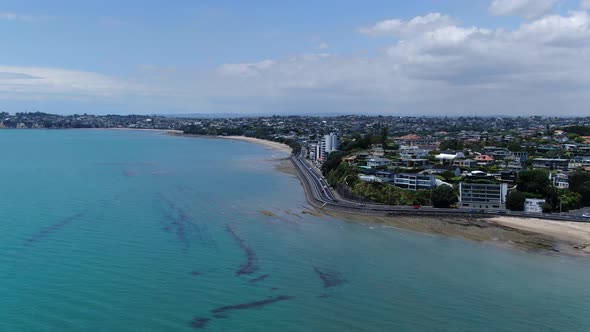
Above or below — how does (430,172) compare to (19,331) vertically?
above

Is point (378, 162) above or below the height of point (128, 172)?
above

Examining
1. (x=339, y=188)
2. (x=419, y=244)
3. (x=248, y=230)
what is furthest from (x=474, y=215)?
(x=248, y=230)

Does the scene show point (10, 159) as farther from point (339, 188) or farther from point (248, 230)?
point (248, 230)

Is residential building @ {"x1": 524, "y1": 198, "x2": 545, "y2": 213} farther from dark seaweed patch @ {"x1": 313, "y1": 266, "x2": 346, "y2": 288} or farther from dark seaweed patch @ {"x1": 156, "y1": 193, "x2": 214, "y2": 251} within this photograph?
dark seaweed patch @ {"x1": 156, "y1": 193, "x2": 214, "y2": 251}

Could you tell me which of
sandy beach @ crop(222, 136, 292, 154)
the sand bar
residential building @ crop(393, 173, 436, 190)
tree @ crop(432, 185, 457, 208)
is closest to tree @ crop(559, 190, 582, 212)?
the sand bar

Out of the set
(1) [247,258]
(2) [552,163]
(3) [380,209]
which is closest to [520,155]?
(2) [552,163]

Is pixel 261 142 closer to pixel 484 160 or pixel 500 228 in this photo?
pixel 484 160

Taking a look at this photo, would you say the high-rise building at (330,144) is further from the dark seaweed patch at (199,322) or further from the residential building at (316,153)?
the dark seaweed patch at (199,322)
